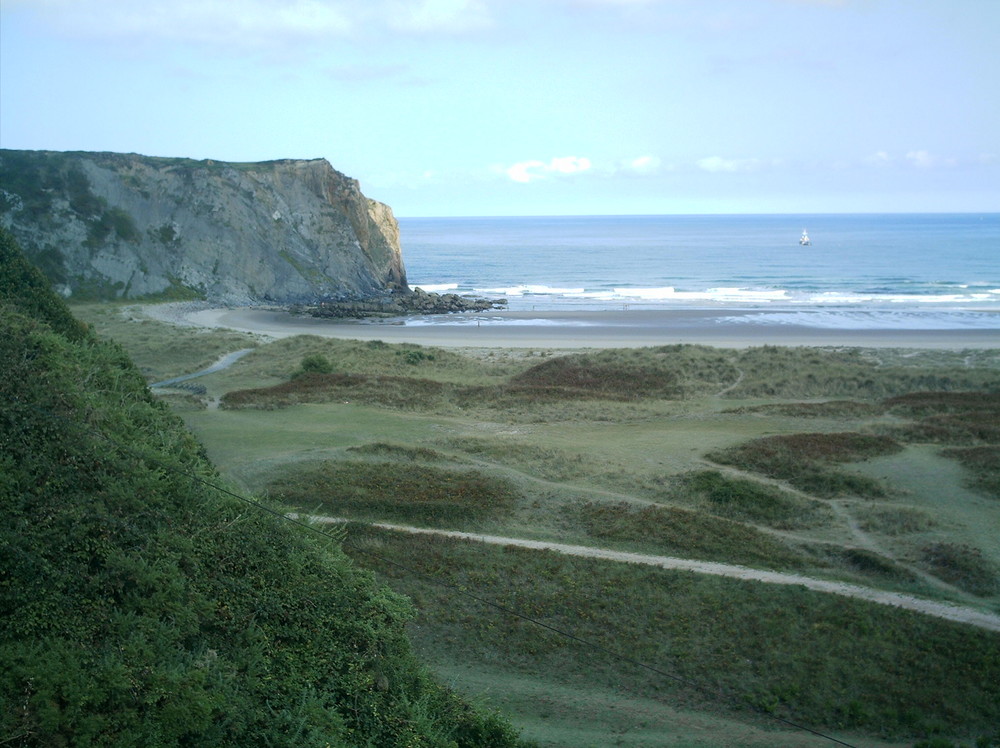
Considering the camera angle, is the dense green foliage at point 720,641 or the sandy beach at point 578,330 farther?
the sandy beach at point 578,330

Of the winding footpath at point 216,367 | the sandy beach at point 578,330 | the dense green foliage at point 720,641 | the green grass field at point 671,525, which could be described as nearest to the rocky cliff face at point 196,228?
the sandy beach at point 578,330

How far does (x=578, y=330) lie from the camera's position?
59500 millimetres

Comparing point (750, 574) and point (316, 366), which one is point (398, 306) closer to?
point (316, 366)

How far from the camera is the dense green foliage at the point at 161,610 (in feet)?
23.0

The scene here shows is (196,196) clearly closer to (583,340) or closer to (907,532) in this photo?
(583,340)

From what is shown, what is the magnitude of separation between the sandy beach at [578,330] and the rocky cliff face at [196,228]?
655 centimetres

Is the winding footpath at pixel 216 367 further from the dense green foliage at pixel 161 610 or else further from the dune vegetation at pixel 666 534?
the dense green foliage at pixel 161 610

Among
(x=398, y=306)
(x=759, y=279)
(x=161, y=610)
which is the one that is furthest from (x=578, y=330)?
(x=161, y=610)

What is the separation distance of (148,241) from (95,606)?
71584mm

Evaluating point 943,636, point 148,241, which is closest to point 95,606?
point 943,636

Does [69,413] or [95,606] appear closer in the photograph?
[95,606]

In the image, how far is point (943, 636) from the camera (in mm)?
13984

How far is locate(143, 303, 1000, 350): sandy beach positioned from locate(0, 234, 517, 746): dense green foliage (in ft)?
139

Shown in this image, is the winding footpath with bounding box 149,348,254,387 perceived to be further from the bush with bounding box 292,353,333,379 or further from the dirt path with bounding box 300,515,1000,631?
the dirt path with bounding box 300,515,1000,631
